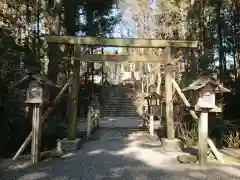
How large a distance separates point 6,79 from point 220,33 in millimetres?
11802

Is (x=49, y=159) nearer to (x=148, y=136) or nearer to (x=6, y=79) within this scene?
(x=6, y=79)

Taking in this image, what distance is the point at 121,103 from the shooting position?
83.0 feet

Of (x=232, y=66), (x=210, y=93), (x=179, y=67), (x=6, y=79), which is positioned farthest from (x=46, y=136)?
(x=232, y=66)

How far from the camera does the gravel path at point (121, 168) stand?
5.59m

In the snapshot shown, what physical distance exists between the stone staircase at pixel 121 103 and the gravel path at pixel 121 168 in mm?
14901

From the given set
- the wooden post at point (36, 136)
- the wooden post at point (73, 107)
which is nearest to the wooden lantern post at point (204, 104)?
the wooden post at point (73, 107)

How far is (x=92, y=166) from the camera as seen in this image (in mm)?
6402

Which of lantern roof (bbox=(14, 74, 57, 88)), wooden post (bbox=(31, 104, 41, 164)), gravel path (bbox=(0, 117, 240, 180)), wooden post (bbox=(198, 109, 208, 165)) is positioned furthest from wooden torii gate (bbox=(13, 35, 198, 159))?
wooden post (bbox=(198, 109, 208, 165))

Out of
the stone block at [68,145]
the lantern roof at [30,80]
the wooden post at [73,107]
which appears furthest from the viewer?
the wooden post at [73,107]

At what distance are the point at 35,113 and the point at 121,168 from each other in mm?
2335

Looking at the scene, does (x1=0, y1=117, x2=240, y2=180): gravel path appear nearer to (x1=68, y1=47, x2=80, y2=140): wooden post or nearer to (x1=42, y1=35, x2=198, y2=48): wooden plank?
(x1=68, y1=47, x2=80, y2=140): wooden post

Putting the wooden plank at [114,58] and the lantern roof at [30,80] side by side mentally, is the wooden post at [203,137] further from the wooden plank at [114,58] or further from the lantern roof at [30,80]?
the lantern roof at [30,80]

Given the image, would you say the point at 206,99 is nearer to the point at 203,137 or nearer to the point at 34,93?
the point at 203,137

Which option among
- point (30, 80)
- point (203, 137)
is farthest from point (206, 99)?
point (30, 80)
